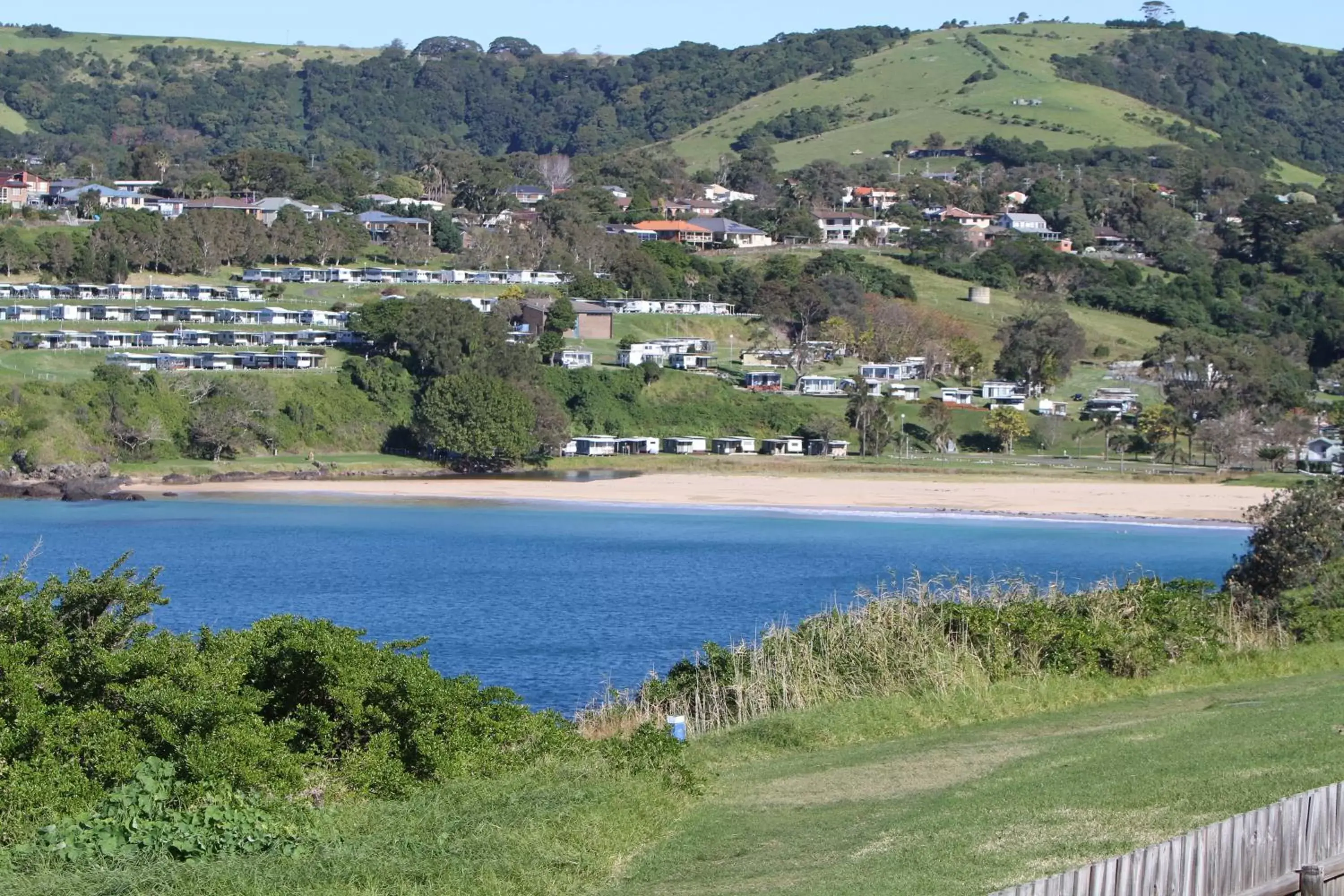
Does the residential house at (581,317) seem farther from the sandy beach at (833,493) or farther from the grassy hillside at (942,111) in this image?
the grassy hillside at (942,111)

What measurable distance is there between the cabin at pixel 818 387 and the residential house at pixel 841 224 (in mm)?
37986

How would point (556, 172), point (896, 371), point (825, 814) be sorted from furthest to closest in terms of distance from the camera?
point (556, 172), point (896, 371), point (825, 814)

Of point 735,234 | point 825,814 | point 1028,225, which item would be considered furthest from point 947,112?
point 825,814

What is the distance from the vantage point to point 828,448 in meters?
69.5

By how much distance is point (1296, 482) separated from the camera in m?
57.0

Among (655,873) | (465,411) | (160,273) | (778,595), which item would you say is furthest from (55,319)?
(655,873)

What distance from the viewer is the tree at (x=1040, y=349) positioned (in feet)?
262

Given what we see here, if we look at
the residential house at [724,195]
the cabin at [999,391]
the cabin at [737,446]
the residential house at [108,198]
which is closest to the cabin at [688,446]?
the cabin at [737,446]

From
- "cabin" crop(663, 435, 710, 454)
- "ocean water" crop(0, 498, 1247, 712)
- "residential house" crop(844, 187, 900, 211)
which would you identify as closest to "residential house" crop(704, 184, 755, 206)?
"residential house" crop(844, 187, 900, 211)

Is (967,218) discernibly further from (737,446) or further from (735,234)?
(737,446)

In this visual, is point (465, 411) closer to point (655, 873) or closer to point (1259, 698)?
point (1259, 698)

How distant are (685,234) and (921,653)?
94.8 m

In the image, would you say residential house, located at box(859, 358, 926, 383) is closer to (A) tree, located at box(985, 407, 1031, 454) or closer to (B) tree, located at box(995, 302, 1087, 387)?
(B) tree, located at box(995, 302, 1087, 387)

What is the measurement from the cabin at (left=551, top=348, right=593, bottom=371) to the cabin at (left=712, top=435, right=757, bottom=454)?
951 centimetres
